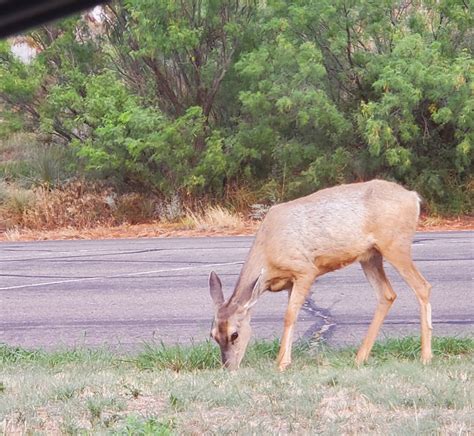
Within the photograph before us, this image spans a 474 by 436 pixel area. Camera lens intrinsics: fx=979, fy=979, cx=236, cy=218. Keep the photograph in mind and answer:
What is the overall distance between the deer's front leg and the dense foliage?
13.5m

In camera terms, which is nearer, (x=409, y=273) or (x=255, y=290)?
(x=255, y=290)

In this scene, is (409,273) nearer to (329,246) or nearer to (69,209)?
(329,246)

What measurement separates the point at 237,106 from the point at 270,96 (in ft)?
8.37

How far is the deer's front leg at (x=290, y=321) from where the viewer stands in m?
7.66

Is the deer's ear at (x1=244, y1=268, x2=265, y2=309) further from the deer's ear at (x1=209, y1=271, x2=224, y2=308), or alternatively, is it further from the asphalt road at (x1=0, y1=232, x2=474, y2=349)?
the asphalt road at (x1=0, y1=232, x2=474, y2=349)

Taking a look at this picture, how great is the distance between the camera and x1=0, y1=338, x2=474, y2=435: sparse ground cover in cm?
541

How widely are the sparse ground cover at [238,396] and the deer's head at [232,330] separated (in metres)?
0.16

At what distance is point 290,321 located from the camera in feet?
26.3

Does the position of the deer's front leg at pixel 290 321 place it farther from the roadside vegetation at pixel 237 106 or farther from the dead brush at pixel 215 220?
the dead brush at pixel 215 220

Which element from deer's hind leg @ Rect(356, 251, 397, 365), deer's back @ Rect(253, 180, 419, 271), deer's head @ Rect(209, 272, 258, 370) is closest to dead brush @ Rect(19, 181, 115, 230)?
deer's hind leg @ Rect(356, 251, 397, 365)

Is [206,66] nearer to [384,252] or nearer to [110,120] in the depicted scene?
[110,120]

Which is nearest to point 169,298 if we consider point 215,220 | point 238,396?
point 238,396

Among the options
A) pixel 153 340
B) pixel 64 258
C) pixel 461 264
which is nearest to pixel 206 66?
pixel 64 258

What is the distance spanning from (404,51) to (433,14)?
8.24 feet
